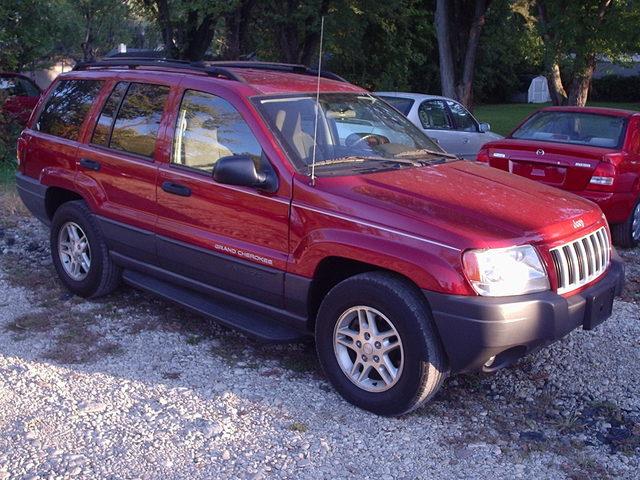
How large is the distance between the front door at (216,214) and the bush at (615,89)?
37337 mm

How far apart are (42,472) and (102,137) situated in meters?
2.96

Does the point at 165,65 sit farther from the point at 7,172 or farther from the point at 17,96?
the point at 17,96

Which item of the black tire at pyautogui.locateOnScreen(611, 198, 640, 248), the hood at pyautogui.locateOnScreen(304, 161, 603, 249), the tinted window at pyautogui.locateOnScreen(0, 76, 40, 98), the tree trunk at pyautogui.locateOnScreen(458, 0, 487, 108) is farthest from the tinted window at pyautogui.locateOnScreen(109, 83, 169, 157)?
the tree trunk at pyautogui.locateOnScreen(458, 0, 487, 108)

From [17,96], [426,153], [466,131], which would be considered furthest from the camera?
[17,96]

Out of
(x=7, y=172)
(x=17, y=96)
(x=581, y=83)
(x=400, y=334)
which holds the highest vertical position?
(x=581, y=83)

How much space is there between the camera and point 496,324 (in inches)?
157

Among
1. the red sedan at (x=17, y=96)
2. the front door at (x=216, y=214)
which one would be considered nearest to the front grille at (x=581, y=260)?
the front door at (x=216, y=214)

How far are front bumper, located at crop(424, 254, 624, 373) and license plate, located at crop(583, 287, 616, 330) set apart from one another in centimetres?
13

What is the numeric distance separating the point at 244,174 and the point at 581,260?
2027 millimetres

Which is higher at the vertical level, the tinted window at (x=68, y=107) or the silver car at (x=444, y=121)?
the tinted window at (x=68, y=107)

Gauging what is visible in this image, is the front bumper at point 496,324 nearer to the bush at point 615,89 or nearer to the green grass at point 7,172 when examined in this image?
the green grass at point 7,172

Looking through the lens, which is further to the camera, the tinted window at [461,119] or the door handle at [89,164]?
the tinted window at [461,119]

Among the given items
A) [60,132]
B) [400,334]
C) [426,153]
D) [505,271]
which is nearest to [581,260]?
[505,271]

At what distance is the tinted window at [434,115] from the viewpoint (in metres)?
12.4
